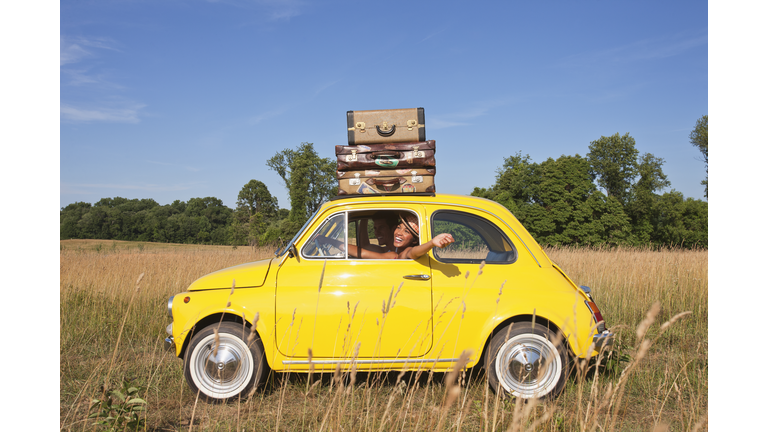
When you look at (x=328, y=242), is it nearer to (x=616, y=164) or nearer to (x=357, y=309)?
(x=357, y=309)

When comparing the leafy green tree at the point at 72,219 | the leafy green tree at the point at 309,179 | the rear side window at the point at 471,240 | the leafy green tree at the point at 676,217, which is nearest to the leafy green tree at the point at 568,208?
the leafy green tree at the point at 676,217

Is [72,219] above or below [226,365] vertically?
above

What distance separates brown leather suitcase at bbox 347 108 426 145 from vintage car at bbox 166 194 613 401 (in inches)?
39.9

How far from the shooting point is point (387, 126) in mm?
4422

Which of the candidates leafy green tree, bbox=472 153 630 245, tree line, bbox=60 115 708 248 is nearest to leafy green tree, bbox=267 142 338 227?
tree line, bbox=60 115 708 248

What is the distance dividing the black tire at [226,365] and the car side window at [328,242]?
3.14ft

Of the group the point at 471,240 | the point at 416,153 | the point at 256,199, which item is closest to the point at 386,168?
the point at 416,153

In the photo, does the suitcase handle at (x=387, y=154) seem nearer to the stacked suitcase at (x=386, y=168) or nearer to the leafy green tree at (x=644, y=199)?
the stacked suitcase at (x=386, y=168)

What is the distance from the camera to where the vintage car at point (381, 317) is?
12.1 ft

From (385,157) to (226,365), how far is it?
257cm

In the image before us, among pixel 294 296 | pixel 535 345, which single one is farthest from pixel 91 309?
pixel 535 345

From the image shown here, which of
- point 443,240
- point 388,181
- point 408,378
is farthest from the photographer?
point 408,378

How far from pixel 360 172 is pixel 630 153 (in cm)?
4771
